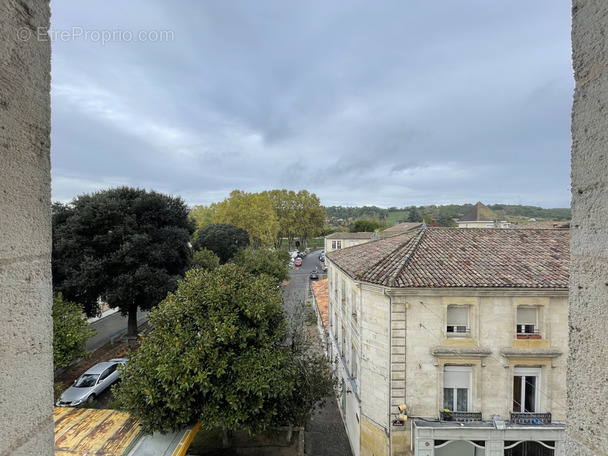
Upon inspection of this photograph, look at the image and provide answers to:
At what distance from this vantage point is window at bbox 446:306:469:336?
9680 mm

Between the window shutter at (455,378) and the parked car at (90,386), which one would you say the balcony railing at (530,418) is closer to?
the window shutter at (455,378)

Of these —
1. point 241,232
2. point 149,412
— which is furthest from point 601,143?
point 241,232

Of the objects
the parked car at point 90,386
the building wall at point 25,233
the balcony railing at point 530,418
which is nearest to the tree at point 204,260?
the parked car at point 90,386

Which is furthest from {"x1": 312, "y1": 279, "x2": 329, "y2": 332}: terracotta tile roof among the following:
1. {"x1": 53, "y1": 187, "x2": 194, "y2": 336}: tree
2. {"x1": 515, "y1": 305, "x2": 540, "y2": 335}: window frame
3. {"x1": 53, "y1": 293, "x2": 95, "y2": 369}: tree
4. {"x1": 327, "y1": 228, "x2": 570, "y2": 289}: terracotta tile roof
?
{"x1": 53, "y1": 293, "x2": 95, "y2": 369}: tree

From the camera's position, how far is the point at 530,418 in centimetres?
952

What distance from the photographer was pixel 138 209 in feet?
62.8

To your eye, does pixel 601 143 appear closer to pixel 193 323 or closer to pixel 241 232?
pixel 193 323

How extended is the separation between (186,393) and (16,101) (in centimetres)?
852

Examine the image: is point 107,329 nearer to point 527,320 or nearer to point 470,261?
point 470,261

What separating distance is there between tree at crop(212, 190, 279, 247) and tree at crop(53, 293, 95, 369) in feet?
100

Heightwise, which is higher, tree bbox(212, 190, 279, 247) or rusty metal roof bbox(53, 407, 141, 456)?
tree bbox(212, 190, 279, 247)

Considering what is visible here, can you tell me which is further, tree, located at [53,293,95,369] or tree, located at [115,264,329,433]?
tree, located at [53,293,95,369]

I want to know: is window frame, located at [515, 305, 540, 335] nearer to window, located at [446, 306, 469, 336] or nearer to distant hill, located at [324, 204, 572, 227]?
window, located at [446, 306, 469, 336]

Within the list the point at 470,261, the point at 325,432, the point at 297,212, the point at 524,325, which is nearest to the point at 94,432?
the point at 325,432
